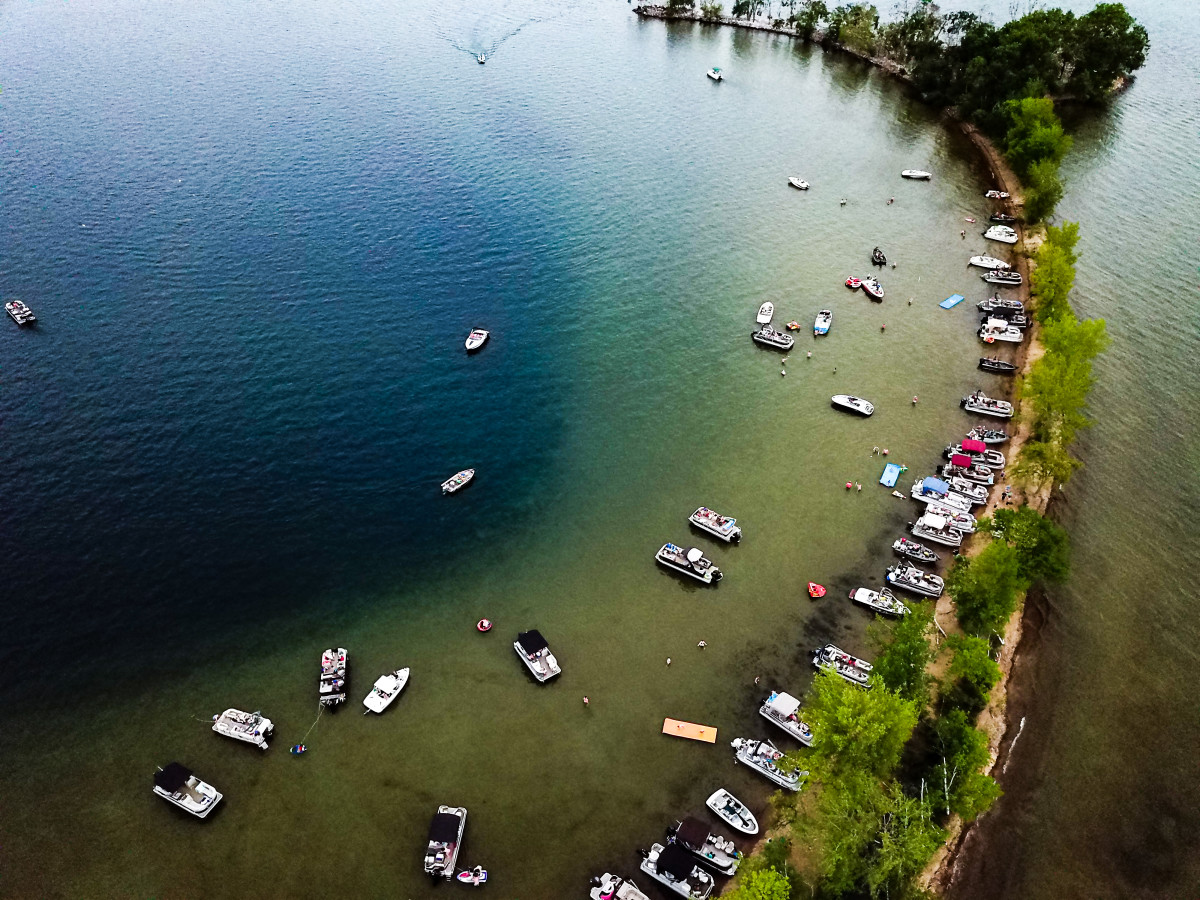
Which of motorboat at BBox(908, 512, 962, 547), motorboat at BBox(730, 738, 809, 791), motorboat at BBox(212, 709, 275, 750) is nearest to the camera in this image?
motorboat at BBox(730, 738, 809, 791)

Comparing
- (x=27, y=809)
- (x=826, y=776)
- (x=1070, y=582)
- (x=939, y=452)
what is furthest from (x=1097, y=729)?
(x=27, y=809)

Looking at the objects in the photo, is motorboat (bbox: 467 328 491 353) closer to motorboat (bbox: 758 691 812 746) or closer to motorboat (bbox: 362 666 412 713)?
motorboat (bbox: 362 666 412 713)

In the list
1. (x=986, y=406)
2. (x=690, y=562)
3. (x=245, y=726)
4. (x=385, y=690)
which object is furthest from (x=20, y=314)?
(x=986, y=406)

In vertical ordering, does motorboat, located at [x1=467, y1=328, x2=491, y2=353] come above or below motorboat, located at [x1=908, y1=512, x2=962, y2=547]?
above

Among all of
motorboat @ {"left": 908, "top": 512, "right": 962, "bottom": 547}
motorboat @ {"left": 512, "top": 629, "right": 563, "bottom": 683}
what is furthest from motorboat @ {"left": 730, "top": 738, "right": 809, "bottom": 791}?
motorboat @ {"left": 908, "top": 512, "right": 962, "bottom": 547}

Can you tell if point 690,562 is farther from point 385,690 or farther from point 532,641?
point 385,690

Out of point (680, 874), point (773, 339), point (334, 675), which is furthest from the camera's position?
point (773, 339)

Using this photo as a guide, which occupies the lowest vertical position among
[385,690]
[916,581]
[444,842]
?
[444,842]
